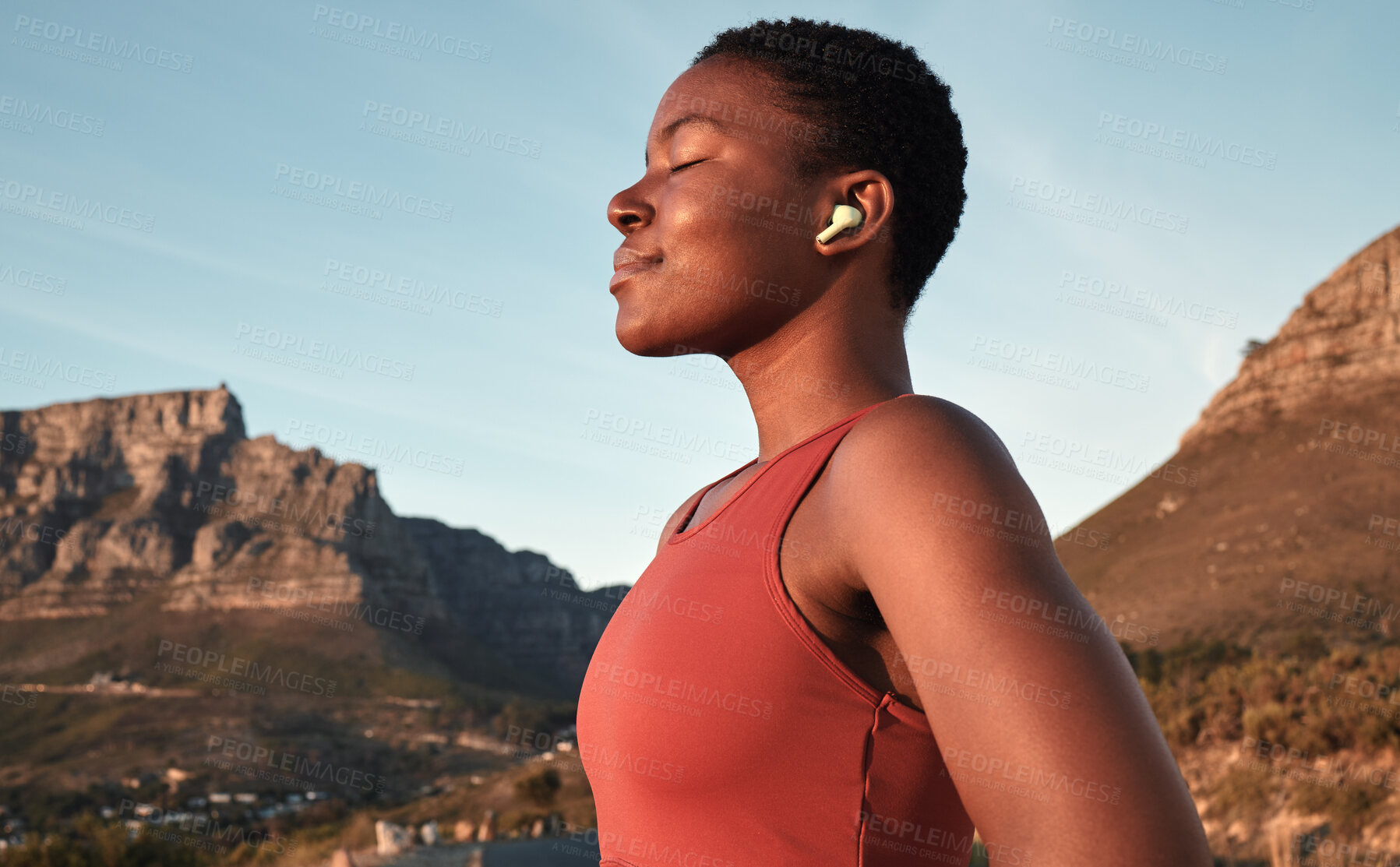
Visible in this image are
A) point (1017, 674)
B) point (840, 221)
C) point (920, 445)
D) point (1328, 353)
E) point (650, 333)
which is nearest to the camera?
point (1017, 674)

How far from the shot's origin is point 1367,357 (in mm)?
43656

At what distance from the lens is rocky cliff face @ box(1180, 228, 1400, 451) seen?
43.5m

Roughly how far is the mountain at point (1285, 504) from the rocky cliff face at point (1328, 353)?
0.08 metres

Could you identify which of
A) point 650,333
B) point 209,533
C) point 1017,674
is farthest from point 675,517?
point 209,533

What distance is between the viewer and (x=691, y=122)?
1.53m

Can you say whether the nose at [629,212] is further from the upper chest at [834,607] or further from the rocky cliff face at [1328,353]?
the rocky cliff face at [1328,353]

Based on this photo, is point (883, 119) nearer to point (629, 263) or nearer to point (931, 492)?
point (629, 263)

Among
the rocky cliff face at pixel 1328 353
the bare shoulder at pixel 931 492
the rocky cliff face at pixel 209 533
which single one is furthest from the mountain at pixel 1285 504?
the rocky cliff face at pixel 209 533

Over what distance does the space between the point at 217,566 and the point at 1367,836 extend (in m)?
92.5

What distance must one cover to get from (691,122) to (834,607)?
85cm

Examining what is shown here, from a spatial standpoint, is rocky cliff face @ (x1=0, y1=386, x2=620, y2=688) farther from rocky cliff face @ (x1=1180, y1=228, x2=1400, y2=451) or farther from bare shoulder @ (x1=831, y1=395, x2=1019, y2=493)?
bare shoulder @ (x1=831, y1=395, x2=1019, y2=493)

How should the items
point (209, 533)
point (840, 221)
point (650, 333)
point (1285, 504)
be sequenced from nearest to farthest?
point (840, 221) → point (650, 333) → point (1285, 504) → point (209, 533)

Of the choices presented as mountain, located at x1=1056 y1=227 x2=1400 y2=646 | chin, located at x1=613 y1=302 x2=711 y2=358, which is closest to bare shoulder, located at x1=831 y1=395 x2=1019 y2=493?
chin, located at x1=613 y1=302 x2=711 y2=358

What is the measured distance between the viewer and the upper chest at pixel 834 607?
105cm
